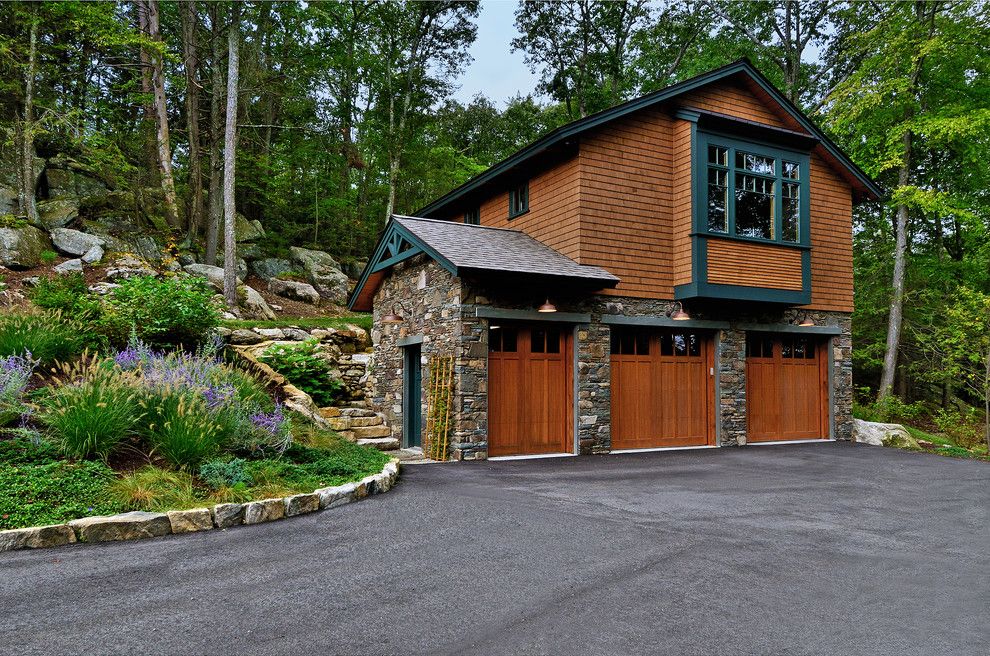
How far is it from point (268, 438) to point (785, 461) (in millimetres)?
8072

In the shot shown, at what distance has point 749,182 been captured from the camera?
37.3ft

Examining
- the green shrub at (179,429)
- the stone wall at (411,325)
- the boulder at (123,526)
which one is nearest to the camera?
the boulder at (123,526)

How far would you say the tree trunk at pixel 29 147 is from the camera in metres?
15.5

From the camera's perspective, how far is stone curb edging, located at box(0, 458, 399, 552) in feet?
14.0

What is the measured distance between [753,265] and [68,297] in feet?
42.4

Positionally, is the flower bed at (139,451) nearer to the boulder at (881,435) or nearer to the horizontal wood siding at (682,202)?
the horizontal wood siding at (682,202)

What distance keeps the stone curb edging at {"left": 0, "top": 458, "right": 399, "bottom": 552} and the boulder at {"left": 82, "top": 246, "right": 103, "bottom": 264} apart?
13.1 meters

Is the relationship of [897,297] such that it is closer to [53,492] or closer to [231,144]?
[53,492]

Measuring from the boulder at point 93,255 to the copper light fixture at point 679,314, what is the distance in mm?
14365

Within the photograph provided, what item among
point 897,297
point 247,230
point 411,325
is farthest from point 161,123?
point 897,297

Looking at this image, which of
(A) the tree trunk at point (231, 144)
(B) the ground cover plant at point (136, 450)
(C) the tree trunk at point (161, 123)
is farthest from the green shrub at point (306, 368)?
(C) the tree trunk at point (161, 123)

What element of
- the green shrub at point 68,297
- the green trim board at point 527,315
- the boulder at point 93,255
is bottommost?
the green trim board at point 527,315

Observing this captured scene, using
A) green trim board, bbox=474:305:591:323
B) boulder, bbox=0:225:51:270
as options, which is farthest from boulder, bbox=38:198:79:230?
green trim board, bbox=474:305:591:323

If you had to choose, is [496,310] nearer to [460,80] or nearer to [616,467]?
[616,467]
